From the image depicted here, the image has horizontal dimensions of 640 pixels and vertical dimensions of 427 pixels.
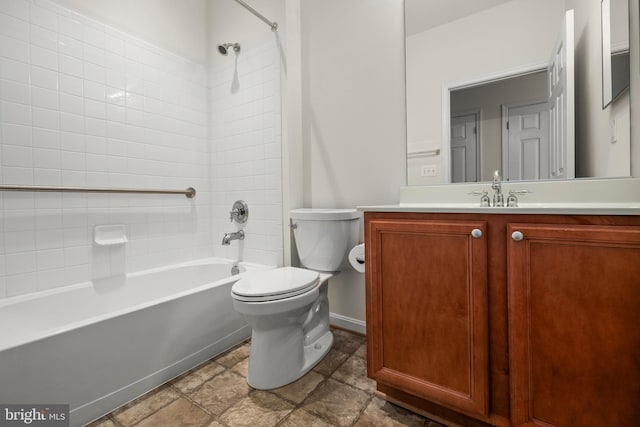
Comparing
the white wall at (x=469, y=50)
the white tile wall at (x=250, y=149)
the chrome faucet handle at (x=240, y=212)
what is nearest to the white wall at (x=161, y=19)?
the white tile wall at (x=250, y=149)

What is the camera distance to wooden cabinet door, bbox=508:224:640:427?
29.4 inches

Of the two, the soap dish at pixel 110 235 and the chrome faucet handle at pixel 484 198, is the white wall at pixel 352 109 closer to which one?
the chrome faucet handle at pixel 484 198

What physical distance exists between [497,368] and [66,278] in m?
2.13

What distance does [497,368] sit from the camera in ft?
2.98

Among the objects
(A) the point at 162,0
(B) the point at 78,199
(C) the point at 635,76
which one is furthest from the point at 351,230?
(A) the point at 162,0

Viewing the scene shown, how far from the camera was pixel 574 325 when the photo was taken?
2.60ft

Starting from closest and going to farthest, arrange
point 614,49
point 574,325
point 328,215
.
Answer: point 574,325, point 614,49, point 328,215

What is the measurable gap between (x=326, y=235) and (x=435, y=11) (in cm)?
135

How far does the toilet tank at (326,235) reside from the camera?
1.63m

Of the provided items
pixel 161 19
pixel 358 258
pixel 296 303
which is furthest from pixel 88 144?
pixel 358 258

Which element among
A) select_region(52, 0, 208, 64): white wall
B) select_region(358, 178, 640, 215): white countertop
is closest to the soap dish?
select_region(52, 0, 208, 64): white wall

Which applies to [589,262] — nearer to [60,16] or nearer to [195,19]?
[60,16]

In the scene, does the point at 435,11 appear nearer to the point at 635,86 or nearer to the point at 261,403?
the point at 635,86

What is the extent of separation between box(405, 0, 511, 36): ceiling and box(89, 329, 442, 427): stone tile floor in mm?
1860
